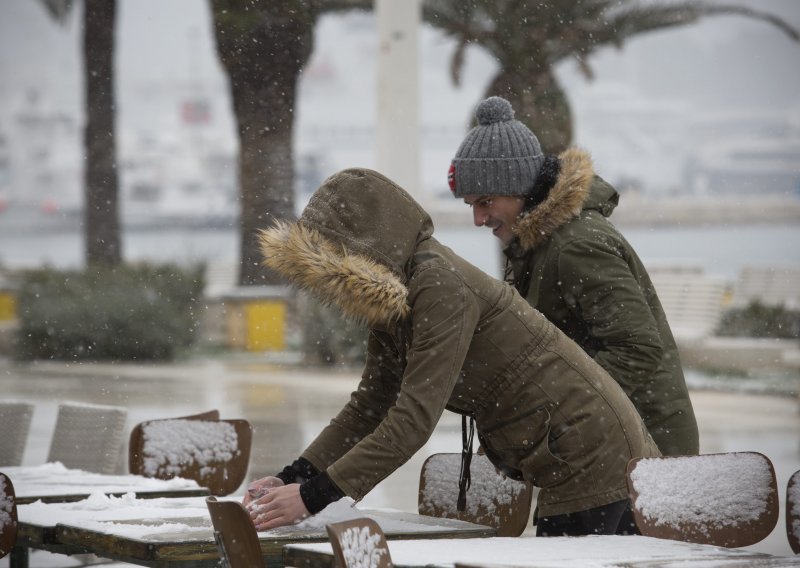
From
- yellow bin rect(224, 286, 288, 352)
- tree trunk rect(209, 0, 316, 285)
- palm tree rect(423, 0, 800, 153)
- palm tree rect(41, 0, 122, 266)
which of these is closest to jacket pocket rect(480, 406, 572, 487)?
palm tree rect(423, 0, 800, 153)

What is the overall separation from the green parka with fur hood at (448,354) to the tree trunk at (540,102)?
37.8 ft

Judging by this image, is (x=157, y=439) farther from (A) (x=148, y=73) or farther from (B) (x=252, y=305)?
(A) (x=148, y=73)

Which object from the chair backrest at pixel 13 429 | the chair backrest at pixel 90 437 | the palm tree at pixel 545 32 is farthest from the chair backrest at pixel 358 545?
the palm tree at pixel 545 32

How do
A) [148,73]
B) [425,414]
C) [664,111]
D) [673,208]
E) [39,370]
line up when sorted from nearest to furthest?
[425,414] < [39,370] < [673,208] < [148,73] < [664,111]

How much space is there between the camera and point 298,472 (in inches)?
137

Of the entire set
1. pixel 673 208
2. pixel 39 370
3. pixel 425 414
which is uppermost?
pixel 425 414

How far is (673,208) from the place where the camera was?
89.3m

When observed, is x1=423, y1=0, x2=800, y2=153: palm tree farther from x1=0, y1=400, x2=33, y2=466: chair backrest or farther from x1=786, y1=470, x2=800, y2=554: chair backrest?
x1=786, y1=470, x2=800, y2=554: chair backrest

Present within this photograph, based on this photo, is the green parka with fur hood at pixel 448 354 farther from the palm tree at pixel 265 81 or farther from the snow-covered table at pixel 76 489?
the palm tree at pixel 265 81

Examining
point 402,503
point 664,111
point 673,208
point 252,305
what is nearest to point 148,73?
point 664,111

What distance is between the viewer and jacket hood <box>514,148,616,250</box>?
3695 millimetres

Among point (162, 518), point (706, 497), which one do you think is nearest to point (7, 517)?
point (162, 518)

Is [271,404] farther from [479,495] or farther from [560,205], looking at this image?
[560,205]

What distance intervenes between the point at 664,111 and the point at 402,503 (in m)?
152
